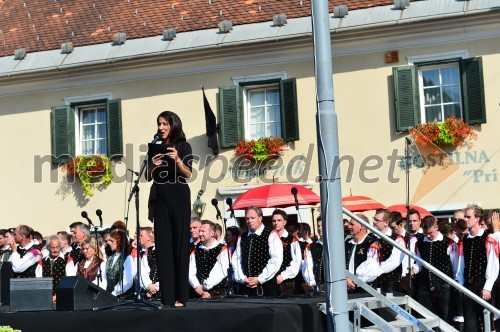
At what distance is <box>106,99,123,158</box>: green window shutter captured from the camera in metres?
20.4

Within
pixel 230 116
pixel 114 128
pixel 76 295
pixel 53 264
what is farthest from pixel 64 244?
pixel 114 128

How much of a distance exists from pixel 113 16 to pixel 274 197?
8.78 meters

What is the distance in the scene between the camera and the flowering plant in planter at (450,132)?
696 inches

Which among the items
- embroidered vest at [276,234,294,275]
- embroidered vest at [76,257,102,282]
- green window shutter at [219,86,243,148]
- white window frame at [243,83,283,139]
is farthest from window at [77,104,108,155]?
embroidered vest at [276,234,294,275]

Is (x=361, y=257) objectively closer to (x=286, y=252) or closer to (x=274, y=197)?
(x=286, y=252)

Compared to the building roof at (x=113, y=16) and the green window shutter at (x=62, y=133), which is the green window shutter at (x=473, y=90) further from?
the green window shutter at (x=62, y=133)

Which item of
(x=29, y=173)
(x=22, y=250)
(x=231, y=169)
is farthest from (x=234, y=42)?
(x=22, y=250)

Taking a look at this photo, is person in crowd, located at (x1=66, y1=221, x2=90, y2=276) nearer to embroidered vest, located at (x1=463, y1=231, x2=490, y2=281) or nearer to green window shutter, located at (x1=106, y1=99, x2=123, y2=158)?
embroidered vest, located at (x1=463, y1=231, x2=490, y2=281)

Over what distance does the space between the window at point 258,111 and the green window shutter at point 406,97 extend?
2.15m

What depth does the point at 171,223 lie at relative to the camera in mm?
8062

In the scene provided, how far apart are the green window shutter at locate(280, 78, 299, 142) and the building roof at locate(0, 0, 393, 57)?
157cm

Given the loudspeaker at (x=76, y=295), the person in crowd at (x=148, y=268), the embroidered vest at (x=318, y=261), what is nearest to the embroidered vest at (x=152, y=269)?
the person in crowd at (x=148, y=268)

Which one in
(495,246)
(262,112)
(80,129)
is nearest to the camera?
(495,246)

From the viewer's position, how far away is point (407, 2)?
18.3m
